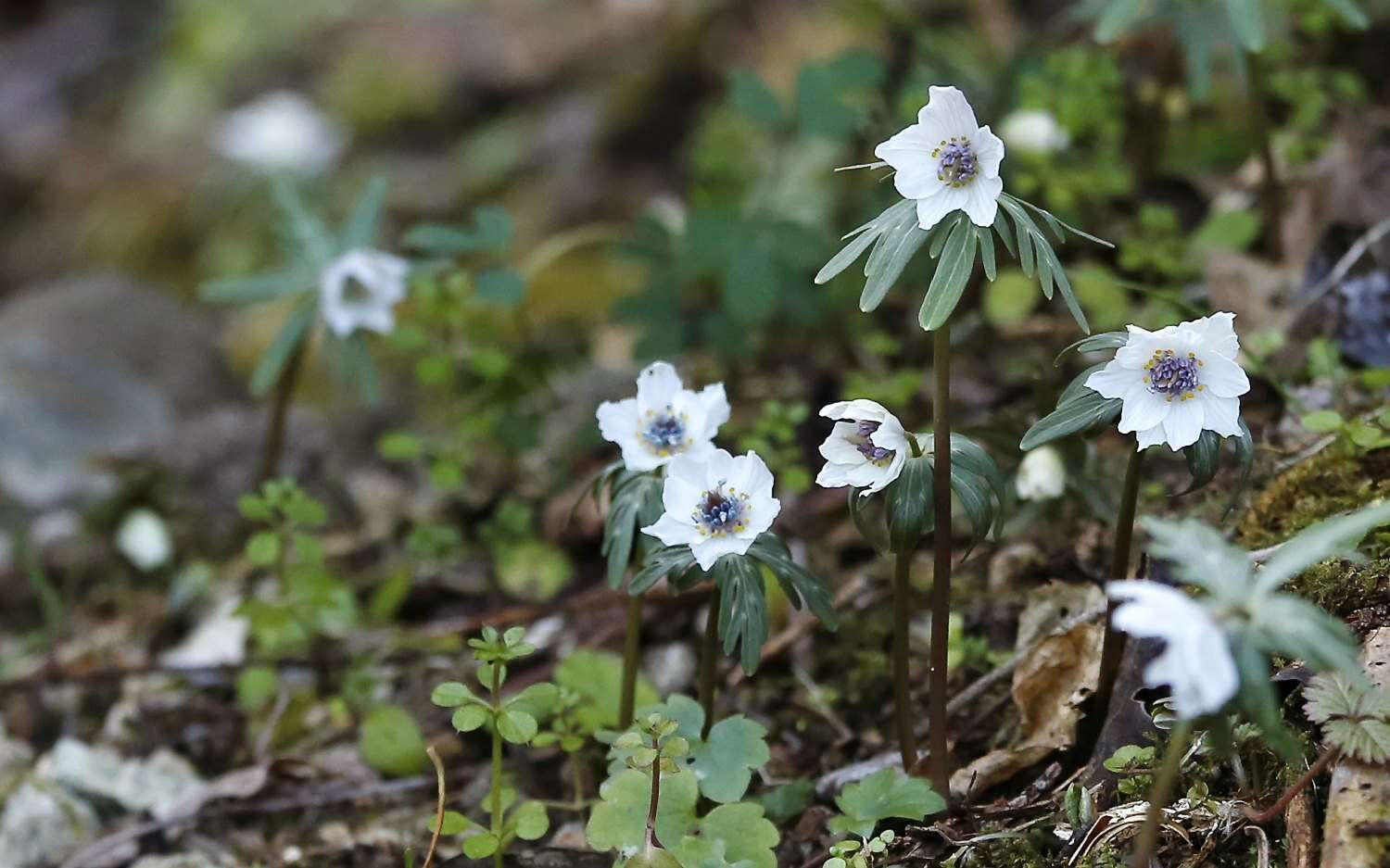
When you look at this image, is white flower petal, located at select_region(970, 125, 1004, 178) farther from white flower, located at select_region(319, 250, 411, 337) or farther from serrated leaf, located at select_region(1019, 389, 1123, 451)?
white flower, located at select_region(319, 250, 411, 337)

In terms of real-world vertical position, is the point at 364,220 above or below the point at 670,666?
above

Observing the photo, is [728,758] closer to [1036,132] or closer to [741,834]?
[741,834]

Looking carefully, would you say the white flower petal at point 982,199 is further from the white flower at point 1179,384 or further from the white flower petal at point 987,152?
the white flower at point 1179,384

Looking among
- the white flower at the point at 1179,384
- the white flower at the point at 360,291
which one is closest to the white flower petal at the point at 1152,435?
the white flower at the point at 1179,384

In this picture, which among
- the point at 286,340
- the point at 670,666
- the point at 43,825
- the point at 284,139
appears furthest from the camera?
the point at 284,139

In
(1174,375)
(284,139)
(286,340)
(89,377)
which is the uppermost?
(284,139)

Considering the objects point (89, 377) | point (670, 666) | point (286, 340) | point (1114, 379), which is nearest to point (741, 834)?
point (670, 666)

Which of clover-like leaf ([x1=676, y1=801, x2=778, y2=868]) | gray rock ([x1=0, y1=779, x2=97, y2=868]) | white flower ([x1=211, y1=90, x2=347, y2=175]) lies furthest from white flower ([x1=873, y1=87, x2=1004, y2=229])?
white flower ([x1=211, y1=90, x2=347, y2=175])
